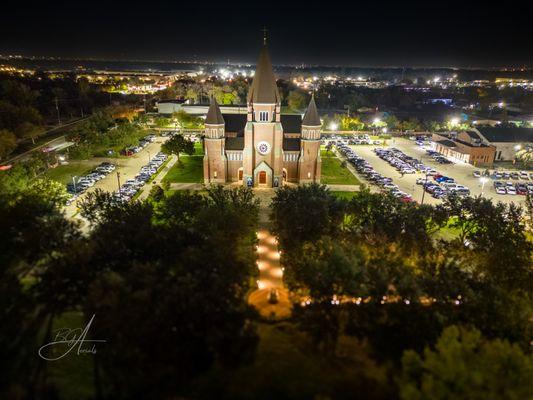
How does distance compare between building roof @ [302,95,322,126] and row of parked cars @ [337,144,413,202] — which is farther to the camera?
building roof @ [302,95,322,126]

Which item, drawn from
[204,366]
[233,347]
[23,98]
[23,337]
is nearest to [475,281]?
[233,347]

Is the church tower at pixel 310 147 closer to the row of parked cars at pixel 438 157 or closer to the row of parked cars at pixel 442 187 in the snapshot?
the row of parked cars at pixel 442 187

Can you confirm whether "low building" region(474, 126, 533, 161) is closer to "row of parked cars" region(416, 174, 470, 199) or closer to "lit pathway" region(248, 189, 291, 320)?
"row of parked cars" region(416, 174, 470, 199)

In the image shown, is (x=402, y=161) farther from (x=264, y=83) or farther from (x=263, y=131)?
(x=264, y=83)

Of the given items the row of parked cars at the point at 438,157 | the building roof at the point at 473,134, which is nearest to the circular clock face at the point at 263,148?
the row of parked cars at the point at 438,157
